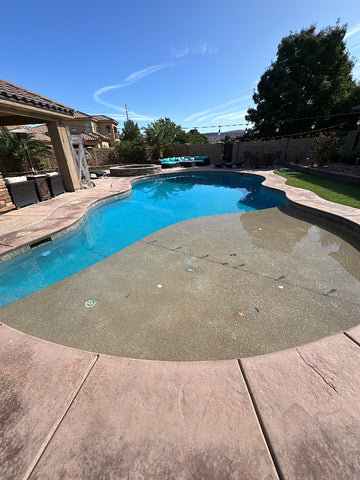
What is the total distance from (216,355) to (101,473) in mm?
1448

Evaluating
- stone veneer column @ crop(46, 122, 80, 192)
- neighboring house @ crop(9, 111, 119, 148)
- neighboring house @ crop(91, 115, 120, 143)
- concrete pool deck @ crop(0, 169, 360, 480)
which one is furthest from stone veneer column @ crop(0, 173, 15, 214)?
neighboring house @ crop(91, 115, 120, 143)

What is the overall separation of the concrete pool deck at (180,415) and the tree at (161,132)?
882 inches

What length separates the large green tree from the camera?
20.1 metres

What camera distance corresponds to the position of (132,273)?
13.5 ft

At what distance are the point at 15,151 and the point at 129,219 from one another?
13.9 meters

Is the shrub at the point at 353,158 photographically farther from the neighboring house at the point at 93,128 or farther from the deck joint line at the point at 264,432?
the neighboring house at the point at 93,128

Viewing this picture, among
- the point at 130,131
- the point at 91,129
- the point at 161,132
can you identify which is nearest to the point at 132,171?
the point at 161,132

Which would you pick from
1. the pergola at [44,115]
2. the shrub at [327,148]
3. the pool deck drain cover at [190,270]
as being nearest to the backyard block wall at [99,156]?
the pergola at [44,115]

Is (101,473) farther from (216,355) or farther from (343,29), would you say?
(343,29)

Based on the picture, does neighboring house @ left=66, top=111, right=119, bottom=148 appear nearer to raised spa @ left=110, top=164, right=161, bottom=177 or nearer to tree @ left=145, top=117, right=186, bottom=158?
tree @ left=145, top=117, right=186, bottom=158

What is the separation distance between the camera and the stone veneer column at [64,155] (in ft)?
31.8

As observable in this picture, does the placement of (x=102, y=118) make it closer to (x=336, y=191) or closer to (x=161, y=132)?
(x=161, y=132)

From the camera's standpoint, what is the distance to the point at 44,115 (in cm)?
873

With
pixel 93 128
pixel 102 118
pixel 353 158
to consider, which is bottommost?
pixel 353 158
